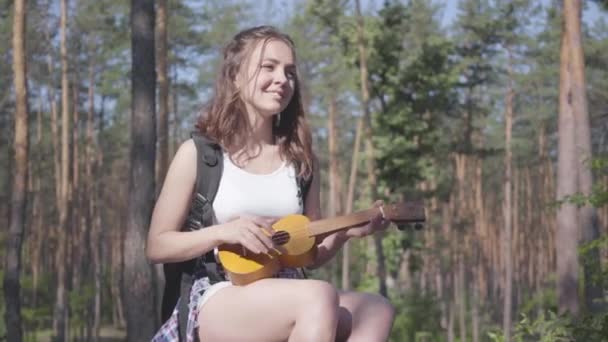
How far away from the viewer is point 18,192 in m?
17.3

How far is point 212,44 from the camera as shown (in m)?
34.9

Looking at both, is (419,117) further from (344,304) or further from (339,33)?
(344,304)

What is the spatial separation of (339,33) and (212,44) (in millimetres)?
7861

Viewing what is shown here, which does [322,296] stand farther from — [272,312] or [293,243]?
[293,243]

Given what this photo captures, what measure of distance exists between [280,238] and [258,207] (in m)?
0.16

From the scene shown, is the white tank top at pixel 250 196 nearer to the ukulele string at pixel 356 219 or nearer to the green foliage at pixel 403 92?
the ukulele string at pixel 356 219

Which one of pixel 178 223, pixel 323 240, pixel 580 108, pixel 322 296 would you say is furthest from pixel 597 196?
pixel 580 108

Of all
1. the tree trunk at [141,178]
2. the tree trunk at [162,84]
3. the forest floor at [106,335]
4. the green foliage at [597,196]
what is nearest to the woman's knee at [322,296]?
the green foliage at [597,196]

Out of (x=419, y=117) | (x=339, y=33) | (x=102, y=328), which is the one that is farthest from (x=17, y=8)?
(x=102, y=328)

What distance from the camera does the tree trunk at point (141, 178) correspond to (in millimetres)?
11391

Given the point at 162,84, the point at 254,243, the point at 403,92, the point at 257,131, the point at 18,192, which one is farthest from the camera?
the point at 403,92

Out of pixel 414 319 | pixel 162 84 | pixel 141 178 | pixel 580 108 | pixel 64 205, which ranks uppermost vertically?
pixel 162 84

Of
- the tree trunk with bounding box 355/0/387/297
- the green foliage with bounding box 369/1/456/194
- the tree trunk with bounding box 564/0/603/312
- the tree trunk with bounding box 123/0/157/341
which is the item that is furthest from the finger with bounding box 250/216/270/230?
the green foliage with bounding box 369/1/456/194

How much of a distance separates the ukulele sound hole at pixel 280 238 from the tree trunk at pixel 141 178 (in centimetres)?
906
